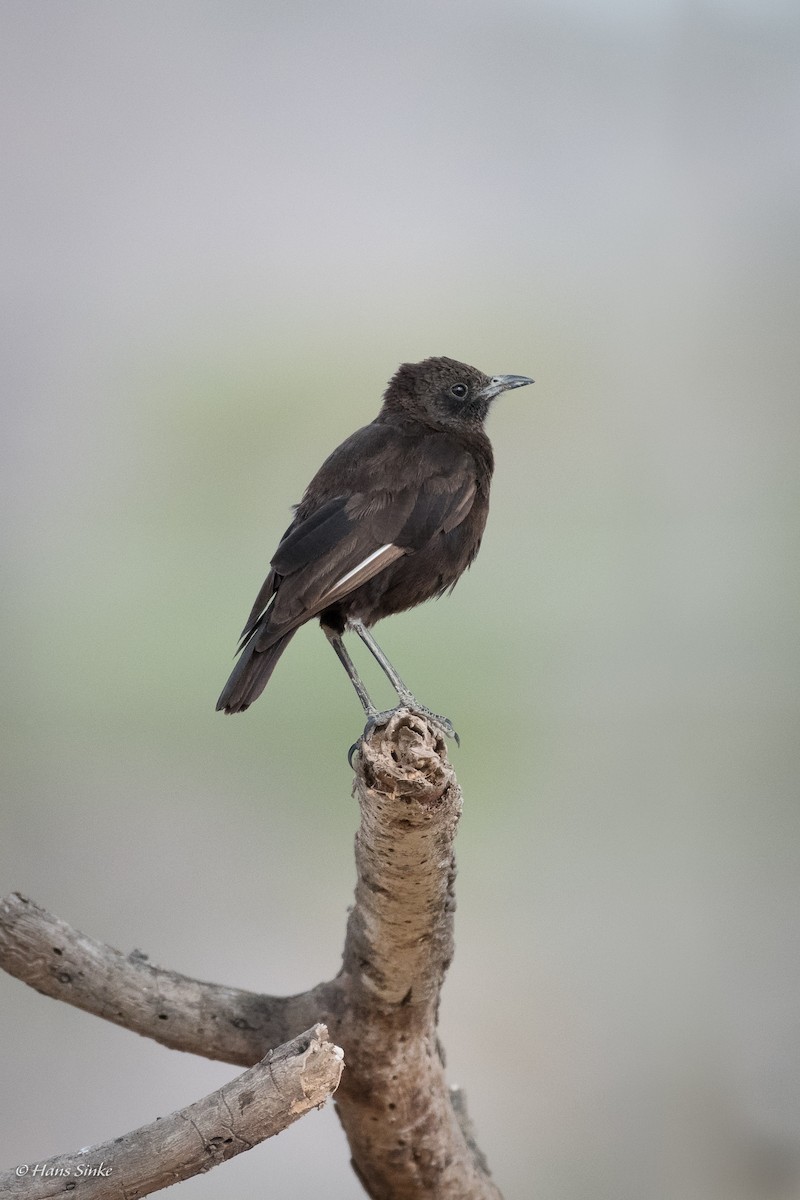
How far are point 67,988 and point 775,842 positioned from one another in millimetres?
3496

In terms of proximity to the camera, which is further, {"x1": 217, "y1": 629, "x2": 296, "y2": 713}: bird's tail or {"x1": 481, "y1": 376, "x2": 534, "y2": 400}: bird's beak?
{"x1": 481, "y1": 376, "x2": 534, "y2": 400}: bird's beak

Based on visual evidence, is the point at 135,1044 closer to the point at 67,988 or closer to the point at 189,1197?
the point at 189,1197

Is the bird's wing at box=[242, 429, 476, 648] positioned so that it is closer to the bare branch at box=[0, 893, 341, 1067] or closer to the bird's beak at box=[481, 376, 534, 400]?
the bird's beak at box=[481, 376, 534, 400]

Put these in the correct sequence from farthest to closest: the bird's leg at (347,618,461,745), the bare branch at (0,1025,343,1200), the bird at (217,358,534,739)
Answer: the bird at (217,358,534,739) → the bird's leg at (347,618,461,745) → the bare branch at (0,1025,343,1200)

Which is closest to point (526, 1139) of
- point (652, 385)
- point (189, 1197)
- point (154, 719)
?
point (189, 1197)

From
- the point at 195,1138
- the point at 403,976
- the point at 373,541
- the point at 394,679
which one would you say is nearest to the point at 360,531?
the point at 373,541

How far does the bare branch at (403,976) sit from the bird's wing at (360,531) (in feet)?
1.63

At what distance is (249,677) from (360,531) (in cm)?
40

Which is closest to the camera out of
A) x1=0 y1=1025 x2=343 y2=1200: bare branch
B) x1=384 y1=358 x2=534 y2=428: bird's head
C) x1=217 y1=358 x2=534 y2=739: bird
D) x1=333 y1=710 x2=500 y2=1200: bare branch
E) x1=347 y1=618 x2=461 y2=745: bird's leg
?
x1=0 y1=1025 x2=343 y2=1200: bare branch

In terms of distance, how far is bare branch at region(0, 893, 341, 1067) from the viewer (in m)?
2.29

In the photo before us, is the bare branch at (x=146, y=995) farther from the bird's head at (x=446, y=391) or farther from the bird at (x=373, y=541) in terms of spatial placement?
the bird's head at (x=446, y=391)

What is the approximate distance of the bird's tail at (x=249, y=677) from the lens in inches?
95.3

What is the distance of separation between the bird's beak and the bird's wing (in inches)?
13.3

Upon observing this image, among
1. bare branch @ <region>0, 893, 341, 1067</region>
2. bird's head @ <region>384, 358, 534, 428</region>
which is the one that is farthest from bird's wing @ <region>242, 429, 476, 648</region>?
bare branch @ <region>0, 893, 341, 1067</region>
